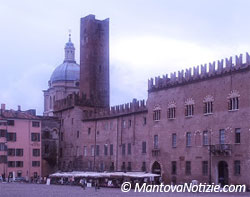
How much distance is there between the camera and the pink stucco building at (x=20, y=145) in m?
58.3

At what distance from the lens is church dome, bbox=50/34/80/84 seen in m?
80.2

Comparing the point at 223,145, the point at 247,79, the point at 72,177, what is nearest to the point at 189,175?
the point at 223,145

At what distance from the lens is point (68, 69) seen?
80688mm

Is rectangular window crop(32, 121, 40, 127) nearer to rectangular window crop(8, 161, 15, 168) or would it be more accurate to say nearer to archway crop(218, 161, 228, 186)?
rectangular window crop(8, 161, 15, 168)

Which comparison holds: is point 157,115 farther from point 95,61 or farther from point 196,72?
point 95,61

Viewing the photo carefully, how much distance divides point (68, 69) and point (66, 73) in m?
0.79

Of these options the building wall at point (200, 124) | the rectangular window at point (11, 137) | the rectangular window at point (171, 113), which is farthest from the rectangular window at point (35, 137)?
the rectangular window at point (171, 113)

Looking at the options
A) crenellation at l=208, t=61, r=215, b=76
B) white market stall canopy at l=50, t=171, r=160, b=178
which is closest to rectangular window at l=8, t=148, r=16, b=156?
white market stall canopy at l=50, t=171, r=160, b=178

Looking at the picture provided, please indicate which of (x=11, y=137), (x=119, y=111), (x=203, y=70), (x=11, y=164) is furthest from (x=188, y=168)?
(x=11, y=137)

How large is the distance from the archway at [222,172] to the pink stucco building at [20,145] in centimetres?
2507

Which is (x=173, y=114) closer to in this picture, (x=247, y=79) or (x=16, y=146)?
(x=247, y=79)

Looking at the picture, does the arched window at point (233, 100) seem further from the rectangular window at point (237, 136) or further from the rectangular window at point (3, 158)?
the rectangular window at point (3, 158)

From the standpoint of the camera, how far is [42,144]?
6197 centimetres

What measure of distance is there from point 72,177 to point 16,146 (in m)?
12.0
